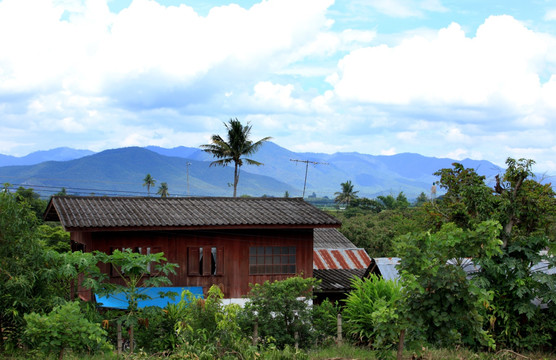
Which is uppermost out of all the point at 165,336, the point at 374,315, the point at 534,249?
the point at 534,249

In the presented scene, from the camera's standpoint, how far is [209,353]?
9.13m

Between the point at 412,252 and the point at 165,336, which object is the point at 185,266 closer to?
the point at 165,336

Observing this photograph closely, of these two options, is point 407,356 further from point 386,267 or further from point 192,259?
point 192,259

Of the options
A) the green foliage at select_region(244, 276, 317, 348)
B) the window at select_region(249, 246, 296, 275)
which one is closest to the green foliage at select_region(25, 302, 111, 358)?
the green foliage at select_region(244, 276, 317, 348)

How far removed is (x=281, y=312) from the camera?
507 inches

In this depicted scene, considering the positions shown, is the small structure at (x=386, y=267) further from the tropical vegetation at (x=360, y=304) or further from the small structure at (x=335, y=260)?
the tropical vegetation at (x=360, y=304)

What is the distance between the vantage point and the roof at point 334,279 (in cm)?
2037

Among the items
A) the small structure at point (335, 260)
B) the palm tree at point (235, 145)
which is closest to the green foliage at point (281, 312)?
the small structure at point (335, 260)

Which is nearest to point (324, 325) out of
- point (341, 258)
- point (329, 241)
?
point (341, 258)

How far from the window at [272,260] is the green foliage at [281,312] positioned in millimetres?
6542

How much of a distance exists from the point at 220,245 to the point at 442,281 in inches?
447

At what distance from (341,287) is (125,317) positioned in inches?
415

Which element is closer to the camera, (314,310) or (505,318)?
(505,318)

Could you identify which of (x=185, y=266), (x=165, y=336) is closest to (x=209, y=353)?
(x=165, y=336)
